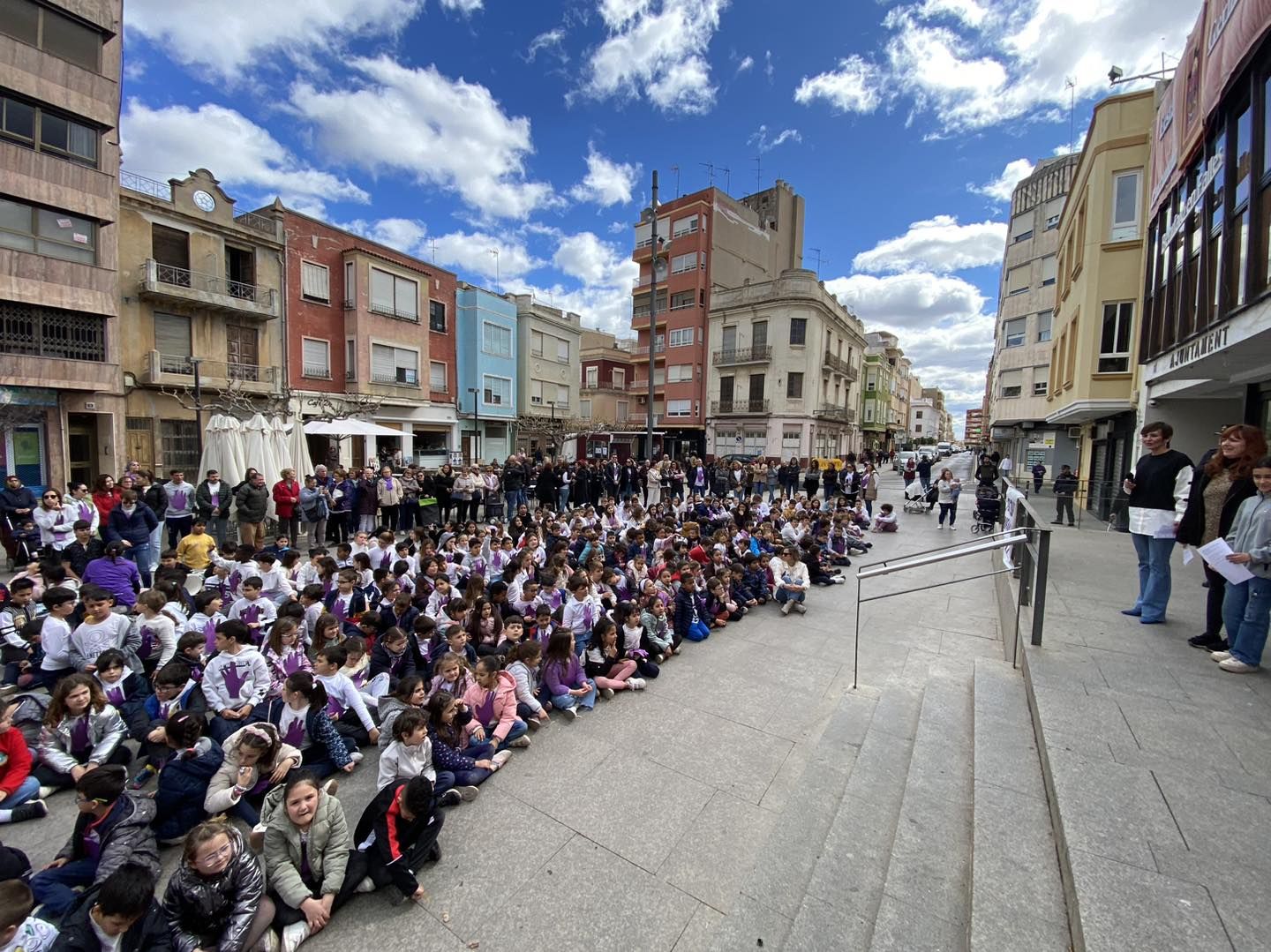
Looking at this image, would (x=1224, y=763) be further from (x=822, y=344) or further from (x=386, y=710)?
(x=822, y=344)

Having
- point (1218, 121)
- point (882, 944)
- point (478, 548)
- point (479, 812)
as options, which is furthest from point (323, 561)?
point (1218, 121)

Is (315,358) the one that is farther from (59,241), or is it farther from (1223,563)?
(1223,563)

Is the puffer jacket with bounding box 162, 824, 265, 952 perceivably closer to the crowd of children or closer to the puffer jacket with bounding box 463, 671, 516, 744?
the crowd of children

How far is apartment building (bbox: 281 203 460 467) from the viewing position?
71.2 feet

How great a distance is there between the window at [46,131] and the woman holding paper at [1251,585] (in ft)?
83.2

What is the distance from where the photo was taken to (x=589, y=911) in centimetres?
Result: 279

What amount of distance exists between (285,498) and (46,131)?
1478 cm

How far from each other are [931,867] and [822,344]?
120 ft

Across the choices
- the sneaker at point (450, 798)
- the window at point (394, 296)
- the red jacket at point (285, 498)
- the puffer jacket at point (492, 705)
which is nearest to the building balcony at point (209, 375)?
the window at point (394, 296)

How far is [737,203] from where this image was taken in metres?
38.7

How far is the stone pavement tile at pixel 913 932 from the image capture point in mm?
2377

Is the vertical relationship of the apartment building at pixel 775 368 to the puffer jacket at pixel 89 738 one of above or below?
above

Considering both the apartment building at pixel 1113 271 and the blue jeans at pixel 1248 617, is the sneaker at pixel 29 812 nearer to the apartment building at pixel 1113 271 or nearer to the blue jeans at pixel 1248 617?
the blue jeans at pixel 1248 617

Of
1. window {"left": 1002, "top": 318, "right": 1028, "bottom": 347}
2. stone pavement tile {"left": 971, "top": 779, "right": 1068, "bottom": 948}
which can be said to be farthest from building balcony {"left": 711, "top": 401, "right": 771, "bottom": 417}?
stone pavement tile {"left": 971, "top": 779, "right": 1068, "bottom": 948}
